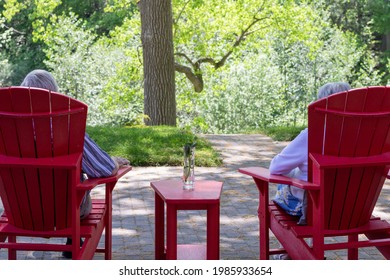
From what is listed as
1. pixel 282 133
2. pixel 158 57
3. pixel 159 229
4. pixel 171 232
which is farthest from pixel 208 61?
pixel 171 232

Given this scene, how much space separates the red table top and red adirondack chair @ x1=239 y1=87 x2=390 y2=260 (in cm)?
34

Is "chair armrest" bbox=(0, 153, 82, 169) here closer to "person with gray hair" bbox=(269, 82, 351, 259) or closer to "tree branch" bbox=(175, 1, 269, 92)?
"person with gray hair" bbox=(269, 82, 351, 259)

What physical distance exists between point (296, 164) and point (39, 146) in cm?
144

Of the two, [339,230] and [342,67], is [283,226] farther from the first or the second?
[342,67]

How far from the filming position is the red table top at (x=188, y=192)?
4754 millimetres

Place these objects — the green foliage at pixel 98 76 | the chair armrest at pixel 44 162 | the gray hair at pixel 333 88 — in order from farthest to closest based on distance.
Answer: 1. the green foliage at pixel 98 76
2. the gray hair at pixel 333 88
3. the chair armrest at pixel 44 162

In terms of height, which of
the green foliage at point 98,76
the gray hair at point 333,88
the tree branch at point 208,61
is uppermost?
the gray hair at point 333,88

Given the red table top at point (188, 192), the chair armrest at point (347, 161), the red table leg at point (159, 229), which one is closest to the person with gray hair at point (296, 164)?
the chair armrest at point (347, 161)

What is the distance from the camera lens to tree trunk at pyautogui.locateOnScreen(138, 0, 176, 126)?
14156 millimetres

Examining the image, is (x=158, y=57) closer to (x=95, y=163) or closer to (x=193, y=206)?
(x=95, y=163)

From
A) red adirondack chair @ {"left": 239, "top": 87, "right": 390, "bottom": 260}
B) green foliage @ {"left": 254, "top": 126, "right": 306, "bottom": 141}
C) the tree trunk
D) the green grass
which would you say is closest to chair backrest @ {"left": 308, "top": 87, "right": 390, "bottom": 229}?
red adirondack chair @ {"left": 239, "top": 87, "right": 390, "bottom": 260}

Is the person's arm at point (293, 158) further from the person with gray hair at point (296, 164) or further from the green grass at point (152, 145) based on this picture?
the green grass at point (152, 145)

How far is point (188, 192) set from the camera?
497 cm
